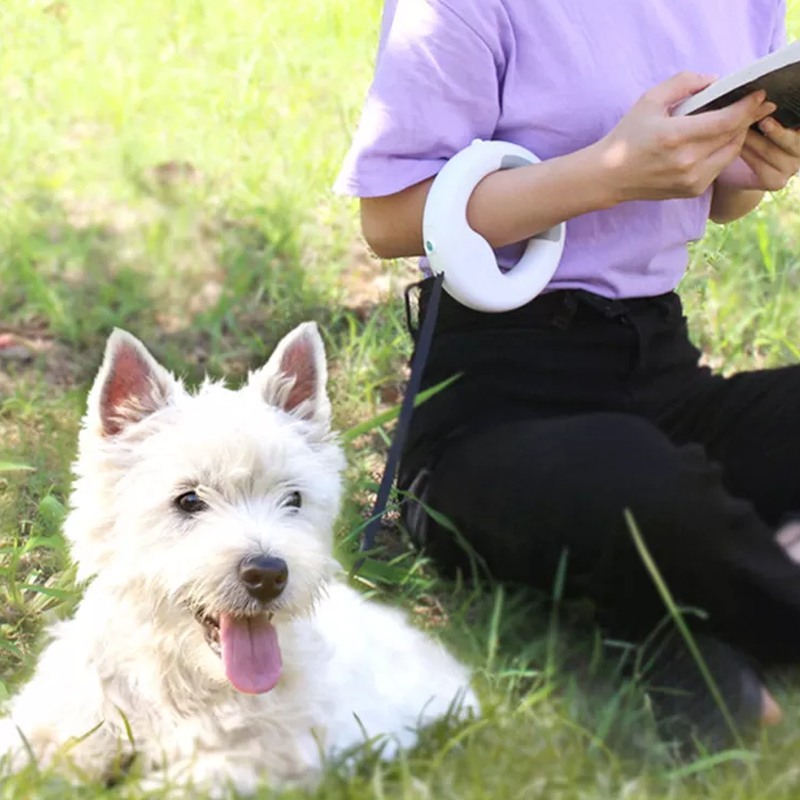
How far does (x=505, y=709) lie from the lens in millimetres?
2088

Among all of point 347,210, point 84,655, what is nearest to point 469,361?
point 84,655

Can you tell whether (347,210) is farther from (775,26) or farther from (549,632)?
(549,632)

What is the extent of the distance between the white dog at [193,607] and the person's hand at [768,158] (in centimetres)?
108

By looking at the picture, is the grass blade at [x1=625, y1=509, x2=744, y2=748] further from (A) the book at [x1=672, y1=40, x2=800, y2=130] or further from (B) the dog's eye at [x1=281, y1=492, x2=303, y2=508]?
(A) the book at [x1=672, y1=40, x2=800, y2=130]

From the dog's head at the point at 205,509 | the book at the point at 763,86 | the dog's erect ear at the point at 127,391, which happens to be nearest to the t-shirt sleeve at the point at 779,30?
the book at the point at 763,86

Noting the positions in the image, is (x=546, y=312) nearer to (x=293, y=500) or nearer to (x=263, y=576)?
(x=293, y=500)

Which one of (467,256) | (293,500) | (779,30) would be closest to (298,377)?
(293,500)

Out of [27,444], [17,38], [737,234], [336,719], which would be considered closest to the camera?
[336,719]

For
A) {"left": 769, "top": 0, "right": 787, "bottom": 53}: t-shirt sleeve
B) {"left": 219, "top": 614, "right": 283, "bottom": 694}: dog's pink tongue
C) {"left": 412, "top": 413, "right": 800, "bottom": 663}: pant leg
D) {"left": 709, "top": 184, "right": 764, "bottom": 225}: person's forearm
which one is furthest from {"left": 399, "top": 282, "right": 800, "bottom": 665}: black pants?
{"left": 769, "top": 0, "right": 787, "bottom": 53}: t-shirt sleeve

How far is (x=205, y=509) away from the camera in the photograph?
1.84 m

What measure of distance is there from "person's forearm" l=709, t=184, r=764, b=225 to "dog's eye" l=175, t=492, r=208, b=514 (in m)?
1.42

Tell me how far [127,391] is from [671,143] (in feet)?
3.32

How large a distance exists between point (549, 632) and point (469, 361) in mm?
557

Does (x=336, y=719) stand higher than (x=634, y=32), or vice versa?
(x=634, y=32)
